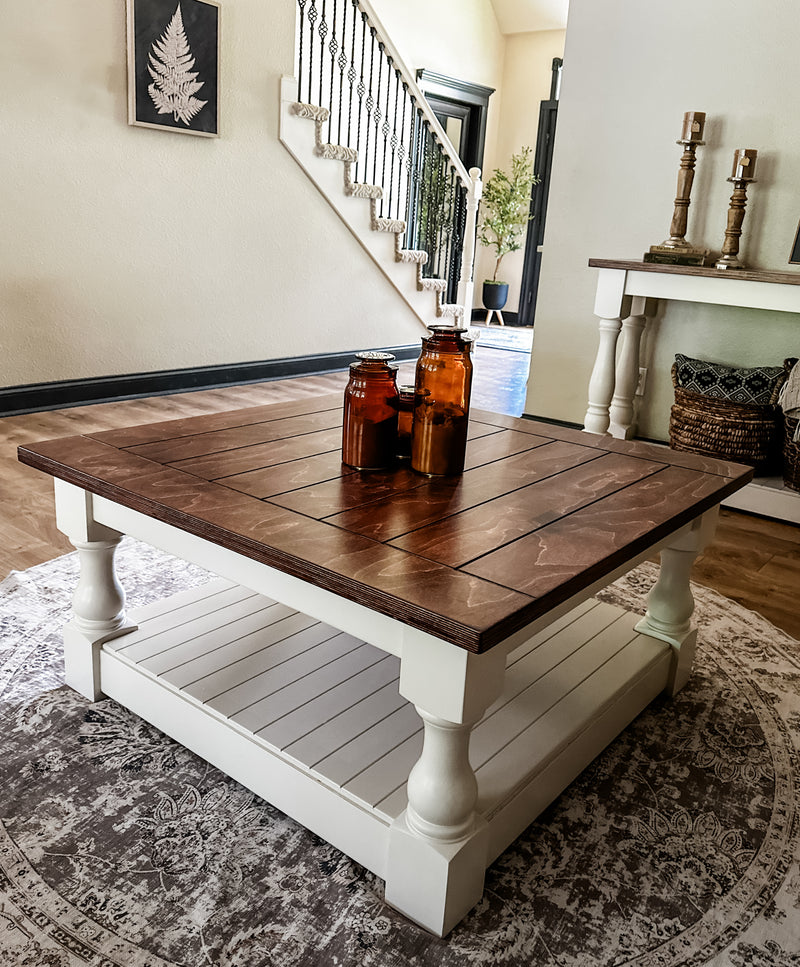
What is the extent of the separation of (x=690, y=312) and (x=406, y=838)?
9.55 ft

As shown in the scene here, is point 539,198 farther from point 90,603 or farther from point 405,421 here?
point 90,603

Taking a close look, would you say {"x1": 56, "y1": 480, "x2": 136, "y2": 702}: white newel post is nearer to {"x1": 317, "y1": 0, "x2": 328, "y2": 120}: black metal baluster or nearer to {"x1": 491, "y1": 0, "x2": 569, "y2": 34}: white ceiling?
{"x1": 317, "y1": 0, "x2": 328, "y2": 120}: black metal baluster

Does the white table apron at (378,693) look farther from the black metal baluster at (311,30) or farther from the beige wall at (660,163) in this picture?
the black metal baluster at (311,30)

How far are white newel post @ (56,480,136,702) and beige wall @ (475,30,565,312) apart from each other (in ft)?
23.8

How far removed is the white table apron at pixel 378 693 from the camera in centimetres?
112

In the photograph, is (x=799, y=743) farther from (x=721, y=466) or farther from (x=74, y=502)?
(x=74, y=502)

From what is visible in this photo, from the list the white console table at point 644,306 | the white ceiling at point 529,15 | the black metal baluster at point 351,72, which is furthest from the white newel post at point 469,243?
the white console table at point 644,306

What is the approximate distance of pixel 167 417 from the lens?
3957 mm

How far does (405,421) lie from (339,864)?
77 cm

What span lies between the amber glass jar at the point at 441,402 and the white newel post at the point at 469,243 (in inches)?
196

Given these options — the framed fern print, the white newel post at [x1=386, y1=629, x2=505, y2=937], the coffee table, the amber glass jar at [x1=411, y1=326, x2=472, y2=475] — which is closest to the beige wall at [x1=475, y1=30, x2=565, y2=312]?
the framed fern print

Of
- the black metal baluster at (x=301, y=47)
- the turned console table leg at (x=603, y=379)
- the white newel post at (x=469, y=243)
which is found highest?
the black metal baluster at (x=301, y=47)

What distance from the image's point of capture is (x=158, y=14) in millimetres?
3949

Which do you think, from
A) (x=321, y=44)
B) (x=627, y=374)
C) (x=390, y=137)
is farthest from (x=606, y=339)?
(x=390, y=137)
